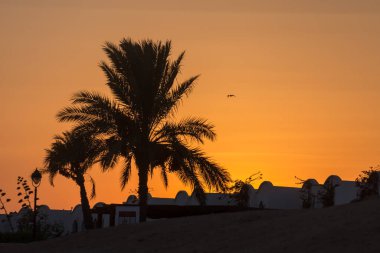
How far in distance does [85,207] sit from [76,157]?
30.3 feet

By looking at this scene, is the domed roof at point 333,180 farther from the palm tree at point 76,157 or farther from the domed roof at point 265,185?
the palm tree at point 76,157

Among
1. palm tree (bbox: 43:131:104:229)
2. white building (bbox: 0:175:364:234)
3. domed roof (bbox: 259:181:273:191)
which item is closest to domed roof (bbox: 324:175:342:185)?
white building (bbox: 0:175:364:234)

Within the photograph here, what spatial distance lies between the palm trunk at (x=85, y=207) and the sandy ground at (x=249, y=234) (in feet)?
34.1

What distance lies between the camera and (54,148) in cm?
4244

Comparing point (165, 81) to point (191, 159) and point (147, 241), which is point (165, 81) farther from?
point (147, 241)

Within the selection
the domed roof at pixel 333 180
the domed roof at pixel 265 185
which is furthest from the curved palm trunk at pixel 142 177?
the domed roof at pixel 265 185

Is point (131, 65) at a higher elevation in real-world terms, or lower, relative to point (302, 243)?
higher

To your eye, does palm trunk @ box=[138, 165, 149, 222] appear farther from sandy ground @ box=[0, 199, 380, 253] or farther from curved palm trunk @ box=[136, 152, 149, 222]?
sandy ground @ box=[0, 199, 380, 253]

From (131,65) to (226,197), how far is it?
64.4 ft

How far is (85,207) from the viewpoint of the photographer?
43812 millimetres

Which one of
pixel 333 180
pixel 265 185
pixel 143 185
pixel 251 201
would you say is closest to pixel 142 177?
pixel 143 185

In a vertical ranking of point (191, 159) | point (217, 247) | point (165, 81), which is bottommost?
point (217, 247)

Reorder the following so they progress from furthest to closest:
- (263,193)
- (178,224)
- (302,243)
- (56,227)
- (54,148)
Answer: (56,227)
(263,193)
(54,148)
(178,224)
(302,243)

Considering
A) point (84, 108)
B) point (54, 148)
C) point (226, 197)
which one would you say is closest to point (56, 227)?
point (226, 197)
